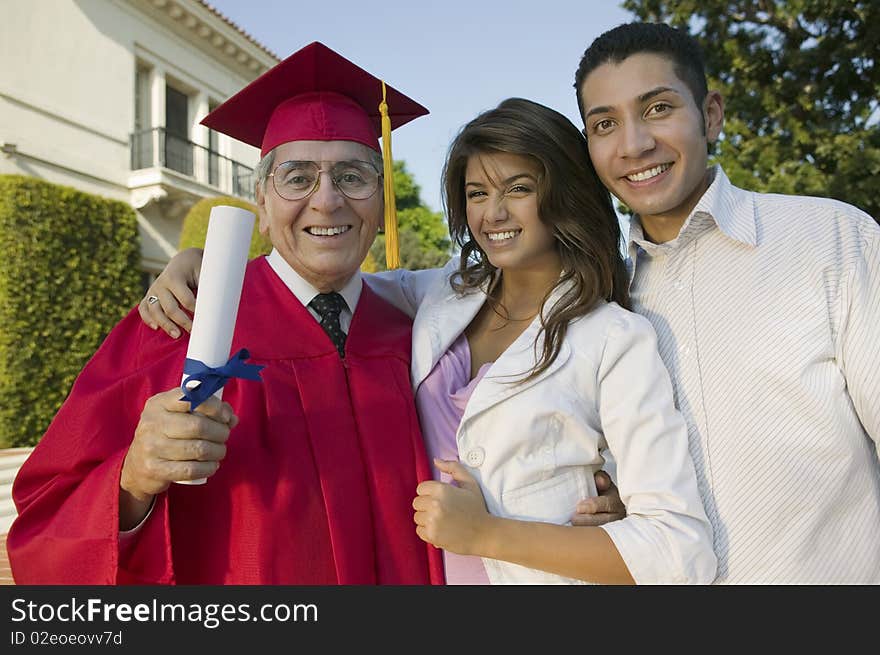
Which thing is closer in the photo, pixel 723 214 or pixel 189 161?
pixel 723 214

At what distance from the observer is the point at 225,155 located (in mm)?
13570

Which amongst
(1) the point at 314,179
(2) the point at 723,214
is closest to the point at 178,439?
(1) the point at 314,179

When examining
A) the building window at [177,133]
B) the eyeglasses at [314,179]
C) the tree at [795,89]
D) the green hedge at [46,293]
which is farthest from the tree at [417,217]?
the eyeglasses at [314,179]

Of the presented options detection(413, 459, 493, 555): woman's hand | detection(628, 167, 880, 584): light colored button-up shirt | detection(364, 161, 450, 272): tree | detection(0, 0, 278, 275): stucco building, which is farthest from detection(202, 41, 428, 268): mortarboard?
detection(364, 161, 450, 272): tree

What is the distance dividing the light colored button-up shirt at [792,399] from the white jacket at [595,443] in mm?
81

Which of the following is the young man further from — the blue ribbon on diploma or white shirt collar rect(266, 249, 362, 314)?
the blue ribbon on diploma

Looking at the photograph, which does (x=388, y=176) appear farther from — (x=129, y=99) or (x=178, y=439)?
(x=129, y=99)

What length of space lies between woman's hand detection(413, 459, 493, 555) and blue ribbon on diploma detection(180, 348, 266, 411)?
533 millimetres

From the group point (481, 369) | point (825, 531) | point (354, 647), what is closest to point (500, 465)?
point (481, 369)

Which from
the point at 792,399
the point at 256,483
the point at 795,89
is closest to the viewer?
the point at 792,399

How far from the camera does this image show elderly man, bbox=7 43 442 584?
159 cm

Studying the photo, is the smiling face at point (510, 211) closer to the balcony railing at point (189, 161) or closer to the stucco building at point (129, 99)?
the stucco building at point (129, 99)

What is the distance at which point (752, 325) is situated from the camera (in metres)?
1.63

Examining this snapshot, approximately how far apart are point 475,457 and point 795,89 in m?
7.65
